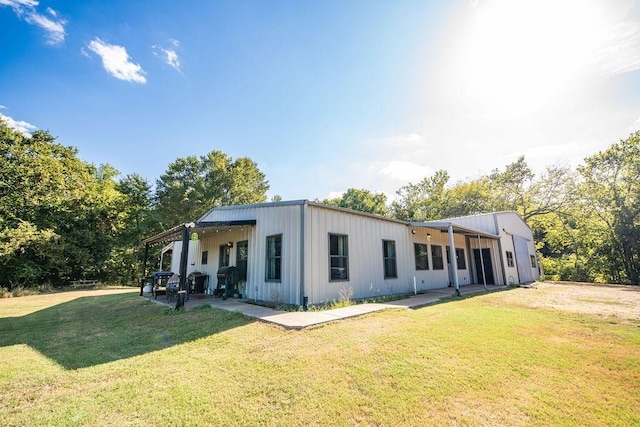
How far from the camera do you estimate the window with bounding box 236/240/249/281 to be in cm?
976

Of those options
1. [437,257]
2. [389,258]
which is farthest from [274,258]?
[437,257]

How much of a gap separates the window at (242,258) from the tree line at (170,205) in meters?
15.4

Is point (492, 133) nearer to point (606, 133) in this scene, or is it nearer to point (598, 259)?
point (606, 133)

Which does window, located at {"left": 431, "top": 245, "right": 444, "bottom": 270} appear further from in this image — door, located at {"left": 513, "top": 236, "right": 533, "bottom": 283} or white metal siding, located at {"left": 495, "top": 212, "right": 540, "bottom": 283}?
door, located at {"left": 513, "top": 236, "right": 533, "bottom": 283}

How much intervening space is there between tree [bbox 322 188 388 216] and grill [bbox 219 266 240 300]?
2389 cm

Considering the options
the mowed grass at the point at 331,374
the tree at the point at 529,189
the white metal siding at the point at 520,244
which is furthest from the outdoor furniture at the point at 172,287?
the tree at the point at 529,189

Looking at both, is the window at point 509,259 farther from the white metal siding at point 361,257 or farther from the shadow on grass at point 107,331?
the shadow on grass at point 107,331

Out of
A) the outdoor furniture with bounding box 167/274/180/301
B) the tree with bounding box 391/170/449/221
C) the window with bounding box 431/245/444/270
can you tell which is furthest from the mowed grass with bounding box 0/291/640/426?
the tree with bounding box 391/170/449/221

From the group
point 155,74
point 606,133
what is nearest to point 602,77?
point 606,133

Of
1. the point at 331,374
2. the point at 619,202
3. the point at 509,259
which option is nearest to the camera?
the point at 331,374

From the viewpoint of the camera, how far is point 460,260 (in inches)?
562

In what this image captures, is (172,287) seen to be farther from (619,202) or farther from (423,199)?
(423,199)

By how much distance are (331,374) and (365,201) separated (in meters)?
30.8

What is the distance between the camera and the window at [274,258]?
8.26m
